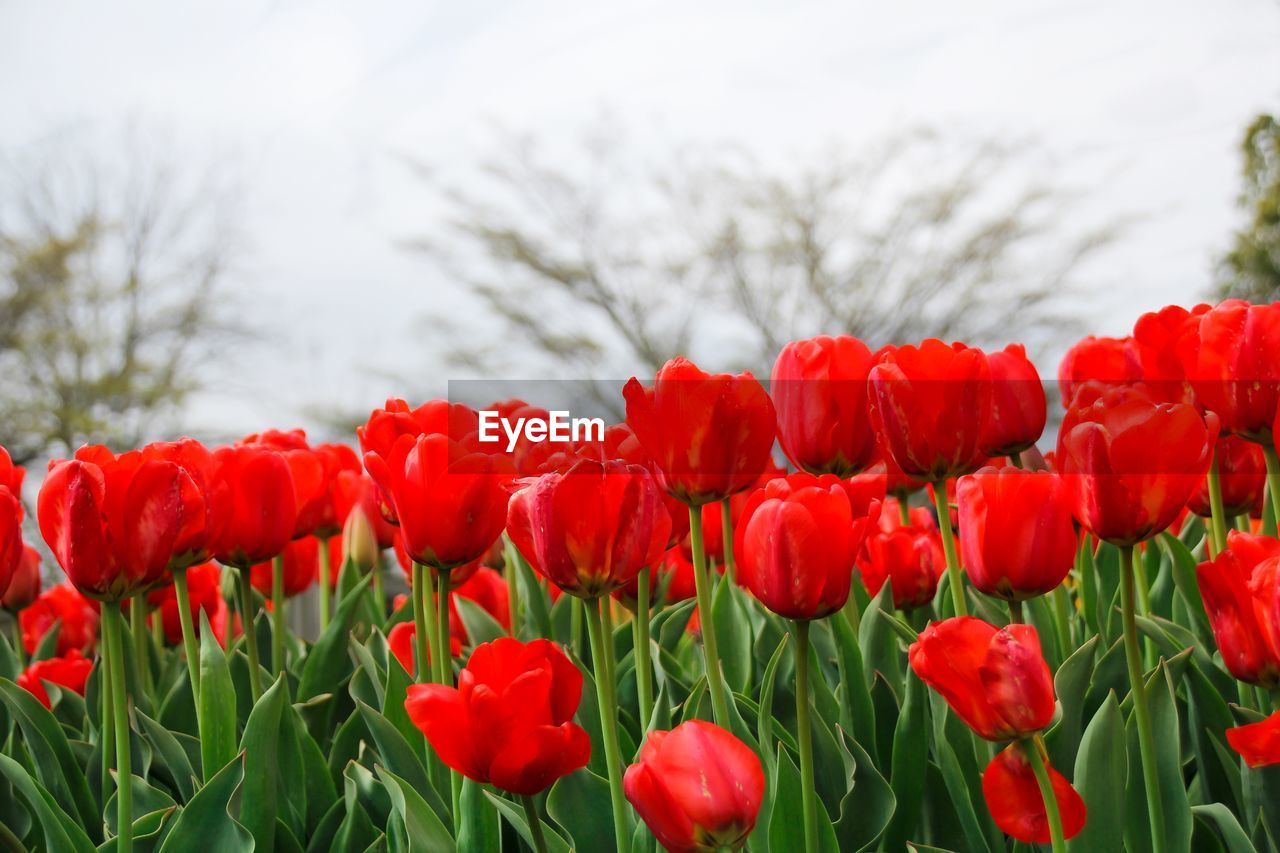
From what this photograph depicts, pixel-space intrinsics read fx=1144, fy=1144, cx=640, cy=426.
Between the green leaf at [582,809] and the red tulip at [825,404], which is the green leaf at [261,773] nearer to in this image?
the green leaf at [582,809]

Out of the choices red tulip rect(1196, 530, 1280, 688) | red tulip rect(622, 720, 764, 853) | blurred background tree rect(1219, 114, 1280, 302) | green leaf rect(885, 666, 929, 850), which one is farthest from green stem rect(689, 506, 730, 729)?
blurred background tree rect(1219, 114, 1280, 302)

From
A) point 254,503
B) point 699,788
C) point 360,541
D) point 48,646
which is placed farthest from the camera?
point 48,646

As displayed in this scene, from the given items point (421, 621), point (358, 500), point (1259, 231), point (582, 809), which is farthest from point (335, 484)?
point (1259, 231)

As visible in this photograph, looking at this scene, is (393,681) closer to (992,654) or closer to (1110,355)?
(992,654)

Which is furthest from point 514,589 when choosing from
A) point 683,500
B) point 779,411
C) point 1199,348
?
point 1199,348

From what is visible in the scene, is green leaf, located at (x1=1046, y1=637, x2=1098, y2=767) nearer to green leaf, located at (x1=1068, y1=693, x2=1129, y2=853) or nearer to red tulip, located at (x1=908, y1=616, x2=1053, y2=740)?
green leaf, located at (x1=1068, y1=693, x2=1129, y2=853)

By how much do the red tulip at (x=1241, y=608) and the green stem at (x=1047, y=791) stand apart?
193mm

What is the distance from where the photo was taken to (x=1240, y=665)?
27.5 inches

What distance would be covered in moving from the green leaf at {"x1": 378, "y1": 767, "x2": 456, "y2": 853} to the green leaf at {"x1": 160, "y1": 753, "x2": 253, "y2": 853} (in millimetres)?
110

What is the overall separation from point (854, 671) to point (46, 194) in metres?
15.3

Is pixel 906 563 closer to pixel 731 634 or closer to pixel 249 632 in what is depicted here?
pixel 731 634

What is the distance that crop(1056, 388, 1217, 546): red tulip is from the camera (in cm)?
64

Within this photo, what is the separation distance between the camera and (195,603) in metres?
1.35

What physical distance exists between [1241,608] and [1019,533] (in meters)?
0.15
